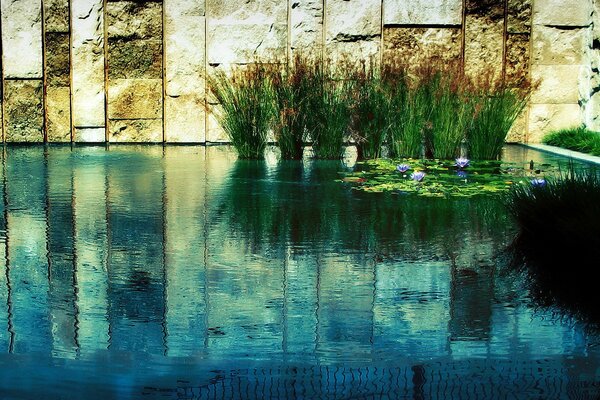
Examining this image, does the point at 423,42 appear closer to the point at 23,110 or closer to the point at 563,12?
the point at 563,12

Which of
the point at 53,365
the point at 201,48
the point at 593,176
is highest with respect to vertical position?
the point at 201,48

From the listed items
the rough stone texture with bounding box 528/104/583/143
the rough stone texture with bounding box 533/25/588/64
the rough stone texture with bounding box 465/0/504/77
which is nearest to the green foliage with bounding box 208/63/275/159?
the rough stone texture with bounding box 465/0/504/77

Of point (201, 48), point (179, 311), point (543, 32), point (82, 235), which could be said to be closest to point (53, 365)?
point (179, 311)

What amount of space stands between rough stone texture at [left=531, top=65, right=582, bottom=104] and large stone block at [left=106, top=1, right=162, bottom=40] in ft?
13.6

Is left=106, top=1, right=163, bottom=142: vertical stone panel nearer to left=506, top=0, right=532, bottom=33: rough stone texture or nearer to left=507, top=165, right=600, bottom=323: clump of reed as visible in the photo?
left=506, top=0, right=532, bottom=33: rough stone texture

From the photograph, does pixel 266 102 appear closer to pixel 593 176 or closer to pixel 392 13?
pixel 392 13

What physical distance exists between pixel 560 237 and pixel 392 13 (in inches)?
269

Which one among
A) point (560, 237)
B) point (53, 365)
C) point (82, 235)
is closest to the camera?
point (53, 365)

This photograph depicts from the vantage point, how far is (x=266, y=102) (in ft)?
29.7

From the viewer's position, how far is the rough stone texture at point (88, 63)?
36.1 feet

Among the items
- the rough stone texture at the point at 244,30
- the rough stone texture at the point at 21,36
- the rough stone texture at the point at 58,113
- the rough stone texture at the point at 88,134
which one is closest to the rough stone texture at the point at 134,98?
the rough stone texture at the point at 88,134

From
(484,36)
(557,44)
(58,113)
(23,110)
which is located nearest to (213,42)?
(58,113)

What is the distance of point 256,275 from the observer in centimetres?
411

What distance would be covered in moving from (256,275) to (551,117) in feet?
26.0
